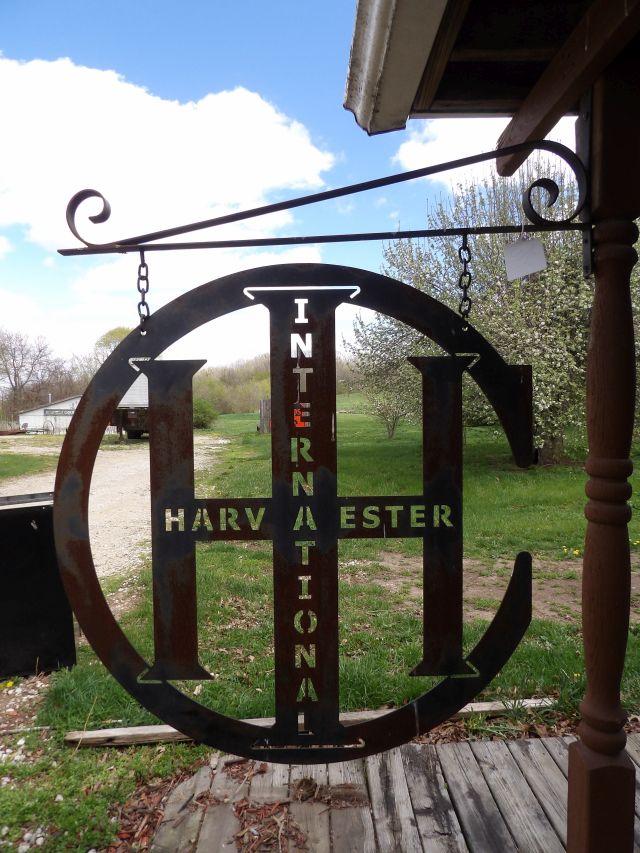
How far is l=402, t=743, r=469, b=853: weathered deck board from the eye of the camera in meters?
2.05

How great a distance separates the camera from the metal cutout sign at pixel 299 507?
6.37 feet

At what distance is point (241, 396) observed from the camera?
101 feet

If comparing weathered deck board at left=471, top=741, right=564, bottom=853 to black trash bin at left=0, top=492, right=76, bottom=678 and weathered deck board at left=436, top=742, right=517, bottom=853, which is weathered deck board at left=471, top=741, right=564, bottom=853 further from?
black trash bin at left=0, top=492, right=76, bottom=678

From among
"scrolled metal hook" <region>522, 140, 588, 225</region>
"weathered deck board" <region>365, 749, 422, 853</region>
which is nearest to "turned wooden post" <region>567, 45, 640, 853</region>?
"scrolled metal hook" <region>522, 140, 588, 225</region>

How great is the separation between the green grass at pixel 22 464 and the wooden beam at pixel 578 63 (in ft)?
39.4

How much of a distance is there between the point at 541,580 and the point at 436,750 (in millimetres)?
3419

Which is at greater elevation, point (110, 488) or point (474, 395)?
Answer: point (474, 395)

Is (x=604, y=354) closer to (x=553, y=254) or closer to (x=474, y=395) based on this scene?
(x=474, y=395)

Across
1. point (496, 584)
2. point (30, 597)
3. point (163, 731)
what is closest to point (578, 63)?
point (163, 731)

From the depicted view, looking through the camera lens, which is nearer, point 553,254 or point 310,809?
point 310,809

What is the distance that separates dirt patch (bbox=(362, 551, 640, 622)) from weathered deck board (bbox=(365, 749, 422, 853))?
2.30 metres

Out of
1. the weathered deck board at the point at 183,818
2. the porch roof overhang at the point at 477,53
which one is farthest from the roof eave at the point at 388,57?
the weathered deck board at the point at 183,818

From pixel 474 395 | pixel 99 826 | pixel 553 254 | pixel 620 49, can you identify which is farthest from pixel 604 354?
pixel 553 254

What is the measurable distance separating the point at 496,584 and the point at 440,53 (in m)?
4.77
